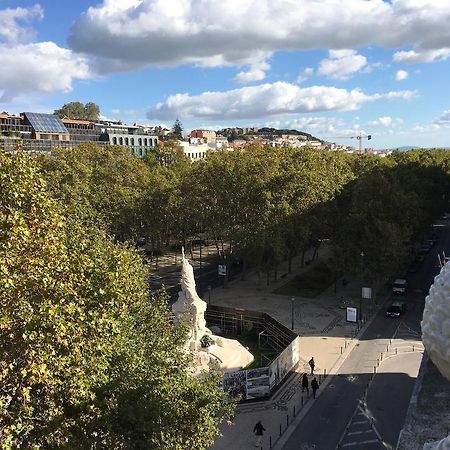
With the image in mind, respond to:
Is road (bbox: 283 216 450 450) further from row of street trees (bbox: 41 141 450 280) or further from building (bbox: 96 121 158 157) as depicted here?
building (bbox: 96 121 158 157)

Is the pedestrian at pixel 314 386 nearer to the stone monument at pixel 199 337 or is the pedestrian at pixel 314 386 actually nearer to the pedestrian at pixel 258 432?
the stone monument at pixel 199 337

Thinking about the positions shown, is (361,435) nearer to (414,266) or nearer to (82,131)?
(414,266)

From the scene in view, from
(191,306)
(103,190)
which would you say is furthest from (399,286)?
(103,190)

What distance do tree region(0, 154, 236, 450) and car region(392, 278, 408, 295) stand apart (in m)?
28.5

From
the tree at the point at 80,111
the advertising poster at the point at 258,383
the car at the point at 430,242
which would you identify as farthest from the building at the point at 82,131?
the advertising poster at the point at 258,383

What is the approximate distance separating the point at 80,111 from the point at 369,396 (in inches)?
5059

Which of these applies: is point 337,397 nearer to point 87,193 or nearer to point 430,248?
point 87,193

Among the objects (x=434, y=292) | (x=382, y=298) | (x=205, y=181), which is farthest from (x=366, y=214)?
(x=434, y=292)

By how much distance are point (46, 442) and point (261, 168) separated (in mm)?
30107

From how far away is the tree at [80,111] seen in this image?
132 meters

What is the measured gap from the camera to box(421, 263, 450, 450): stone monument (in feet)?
14.4

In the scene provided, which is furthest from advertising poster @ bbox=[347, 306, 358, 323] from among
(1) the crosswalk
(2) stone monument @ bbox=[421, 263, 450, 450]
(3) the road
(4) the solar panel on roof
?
(4) the solar panel on roof

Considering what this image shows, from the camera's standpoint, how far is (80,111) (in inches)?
5364

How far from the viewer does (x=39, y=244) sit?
1098cm
